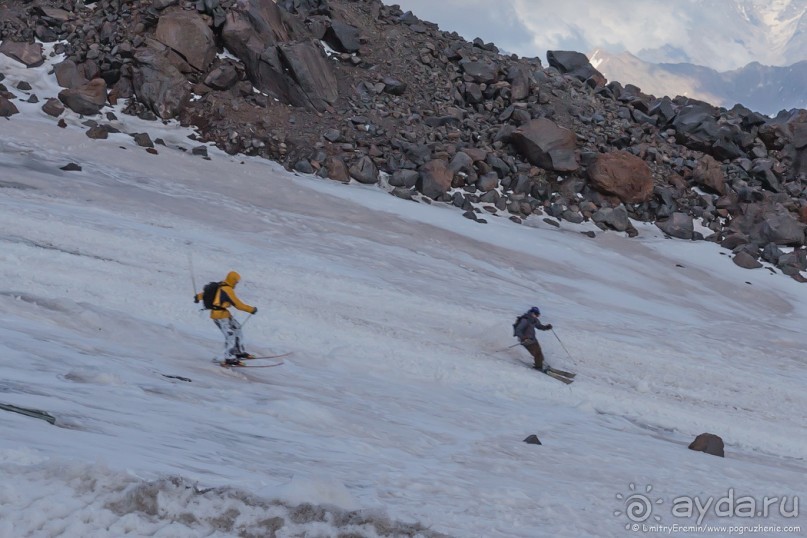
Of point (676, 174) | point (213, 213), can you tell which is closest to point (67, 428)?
point (213, 213)

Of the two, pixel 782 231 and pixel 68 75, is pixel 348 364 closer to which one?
pixel 68 75

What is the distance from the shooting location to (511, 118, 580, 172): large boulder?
33.1 m

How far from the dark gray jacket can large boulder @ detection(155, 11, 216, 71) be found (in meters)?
22.5

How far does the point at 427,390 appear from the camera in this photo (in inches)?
470

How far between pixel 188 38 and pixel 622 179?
756 inches

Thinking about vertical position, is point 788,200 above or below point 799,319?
above

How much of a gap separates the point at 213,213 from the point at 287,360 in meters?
11.0

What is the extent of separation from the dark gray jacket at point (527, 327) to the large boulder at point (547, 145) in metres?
19.8

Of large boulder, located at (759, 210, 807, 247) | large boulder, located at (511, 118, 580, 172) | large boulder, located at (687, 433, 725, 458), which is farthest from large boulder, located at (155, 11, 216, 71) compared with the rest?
large boulder, located at (687, 433, 725, 458)

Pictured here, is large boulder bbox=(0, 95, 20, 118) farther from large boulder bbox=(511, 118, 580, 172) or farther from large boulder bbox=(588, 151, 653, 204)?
large boulder bbox=(588, 151, 653, 204)

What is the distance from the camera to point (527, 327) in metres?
14.3

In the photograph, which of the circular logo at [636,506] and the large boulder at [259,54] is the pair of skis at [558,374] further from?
the large boulder at [259,54]

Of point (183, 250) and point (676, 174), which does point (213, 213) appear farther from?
point (676, 174)

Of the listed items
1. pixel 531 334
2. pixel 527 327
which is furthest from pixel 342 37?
pixel 531 334
